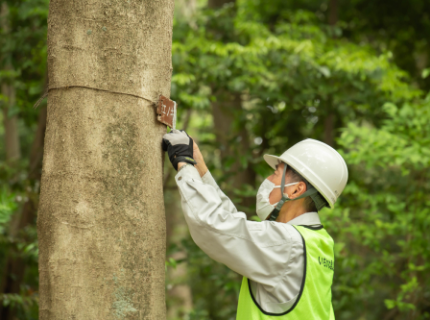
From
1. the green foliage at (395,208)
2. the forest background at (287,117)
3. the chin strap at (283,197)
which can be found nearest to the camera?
the chin strap at (283,197)

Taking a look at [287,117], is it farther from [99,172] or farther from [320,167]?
[99,172]

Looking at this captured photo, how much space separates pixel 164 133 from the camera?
5.98ft

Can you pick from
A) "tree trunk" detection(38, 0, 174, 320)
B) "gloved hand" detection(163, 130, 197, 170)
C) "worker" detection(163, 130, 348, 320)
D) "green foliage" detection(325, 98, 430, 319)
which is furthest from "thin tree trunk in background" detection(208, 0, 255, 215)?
"tree trunk" detection(38, 0, 174, 320)

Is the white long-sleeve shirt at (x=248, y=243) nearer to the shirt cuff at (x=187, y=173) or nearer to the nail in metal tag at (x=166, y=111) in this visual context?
the shirt cuff at (x=187, y=173)

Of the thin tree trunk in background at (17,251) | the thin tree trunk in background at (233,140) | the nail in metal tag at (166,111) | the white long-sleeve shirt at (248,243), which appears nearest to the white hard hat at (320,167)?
the white long-sleeve shirt at (248,243)

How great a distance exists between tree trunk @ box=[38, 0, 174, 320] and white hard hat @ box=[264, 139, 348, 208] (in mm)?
920

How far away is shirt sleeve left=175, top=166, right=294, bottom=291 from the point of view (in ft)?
5.64

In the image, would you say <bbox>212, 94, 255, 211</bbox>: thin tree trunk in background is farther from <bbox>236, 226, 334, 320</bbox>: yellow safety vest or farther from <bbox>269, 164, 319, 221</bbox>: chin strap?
<bbox>236, 226, 334, 320</bbox>: yellow safety vest

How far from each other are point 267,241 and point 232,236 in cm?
18

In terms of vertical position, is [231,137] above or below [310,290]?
above

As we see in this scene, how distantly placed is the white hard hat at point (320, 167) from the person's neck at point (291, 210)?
0.14 m

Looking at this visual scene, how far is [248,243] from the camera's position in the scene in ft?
5.77

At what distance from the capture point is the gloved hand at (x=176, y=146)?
1788 millimetres

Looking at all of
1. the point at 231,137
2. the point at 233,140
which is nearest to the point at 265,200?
the point at 233,140
